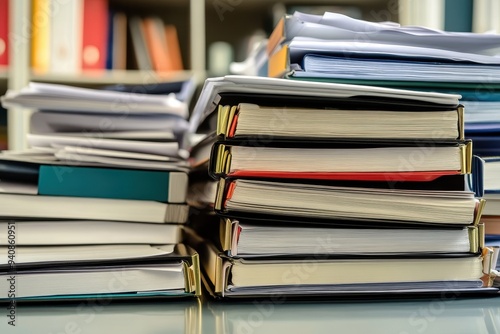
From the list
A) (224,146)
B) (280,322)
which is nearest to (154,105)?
(224,146)

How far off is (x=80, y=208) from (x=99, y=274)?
9 centimetres

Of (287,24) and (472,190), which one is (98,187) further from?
(472,190)

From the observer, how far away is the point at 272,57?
704 millimetres

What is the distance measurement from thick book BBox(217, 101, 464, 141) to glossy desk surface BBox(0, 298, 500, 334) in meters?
0.17

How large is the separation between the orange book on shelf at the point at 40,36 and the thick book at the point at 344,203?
141cm

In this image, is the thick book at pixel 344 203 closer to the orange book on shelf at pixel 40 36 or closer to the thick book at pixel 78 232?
the thick book at pixel 78 232

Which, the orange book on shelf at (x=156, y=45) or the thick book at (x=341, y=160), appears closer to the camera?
the thick book at (x=341, y=160)

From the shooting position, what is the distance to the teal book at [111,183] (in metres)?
0.58

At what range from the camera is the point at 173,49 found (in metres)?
1.90

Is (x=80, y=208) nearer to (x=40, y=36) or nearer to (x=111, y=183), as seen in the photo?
(x=111, y=183)

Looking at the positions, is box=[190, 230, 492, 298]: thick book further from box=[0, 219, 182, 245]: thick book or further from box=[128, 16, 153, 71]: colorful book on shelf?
box=[128, 16, 153, 71]: colorful book on shelf

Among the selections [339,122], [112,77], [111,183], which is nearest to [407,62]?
[339,122]

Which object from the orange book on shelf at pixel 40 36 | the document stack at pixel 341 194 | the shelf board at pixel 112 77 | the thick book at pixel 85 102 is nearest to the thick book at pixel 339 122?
the document stack at pixel 341 194

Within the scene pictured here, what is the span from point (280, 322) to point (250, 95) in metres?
0.21
